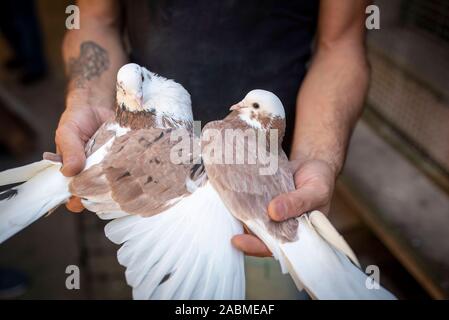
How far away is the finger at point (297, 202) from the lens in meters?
0.48

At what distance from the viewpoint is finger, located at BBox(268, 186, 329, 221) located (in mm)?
482

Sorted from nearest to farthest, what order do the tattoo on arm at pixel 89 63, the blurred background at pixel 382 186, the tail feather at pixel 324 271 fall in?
the tail feather at pixel 324 271 < the tattoo on arm at pixel 89 63 < the blurred background at pixel 382 186

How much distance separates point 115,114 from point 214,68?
125 mm

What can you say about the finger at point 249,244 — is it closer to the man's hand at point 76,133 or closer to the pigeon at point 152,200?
the pigeon at point 152,200

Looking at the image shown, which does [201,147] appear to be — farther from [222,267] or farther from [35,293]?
[35,293]

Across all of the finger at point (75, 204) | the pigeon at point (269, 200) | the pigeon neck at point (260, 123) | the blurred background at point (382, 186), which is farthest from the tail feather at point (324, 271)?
the blurred background at point (382, 186)

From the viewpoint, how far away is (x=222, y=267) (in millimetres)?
479

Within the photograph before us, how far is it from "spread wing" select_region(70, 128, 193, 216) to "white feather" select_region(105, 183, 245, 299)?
0.01 meters

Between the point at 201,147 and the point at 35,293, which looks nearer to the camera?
the point at 201,147

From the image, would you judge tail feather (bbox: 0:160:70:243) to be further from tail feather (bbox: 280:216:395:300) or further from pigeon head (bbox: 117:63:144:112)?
tail feather (bbox: 280:216:395:300)

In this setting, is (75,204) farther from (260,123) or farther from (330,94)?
(330,94)

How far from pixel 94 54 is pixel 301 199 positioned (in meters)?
0.29

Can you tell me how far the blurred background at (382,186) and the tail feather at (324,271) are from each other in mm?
346
